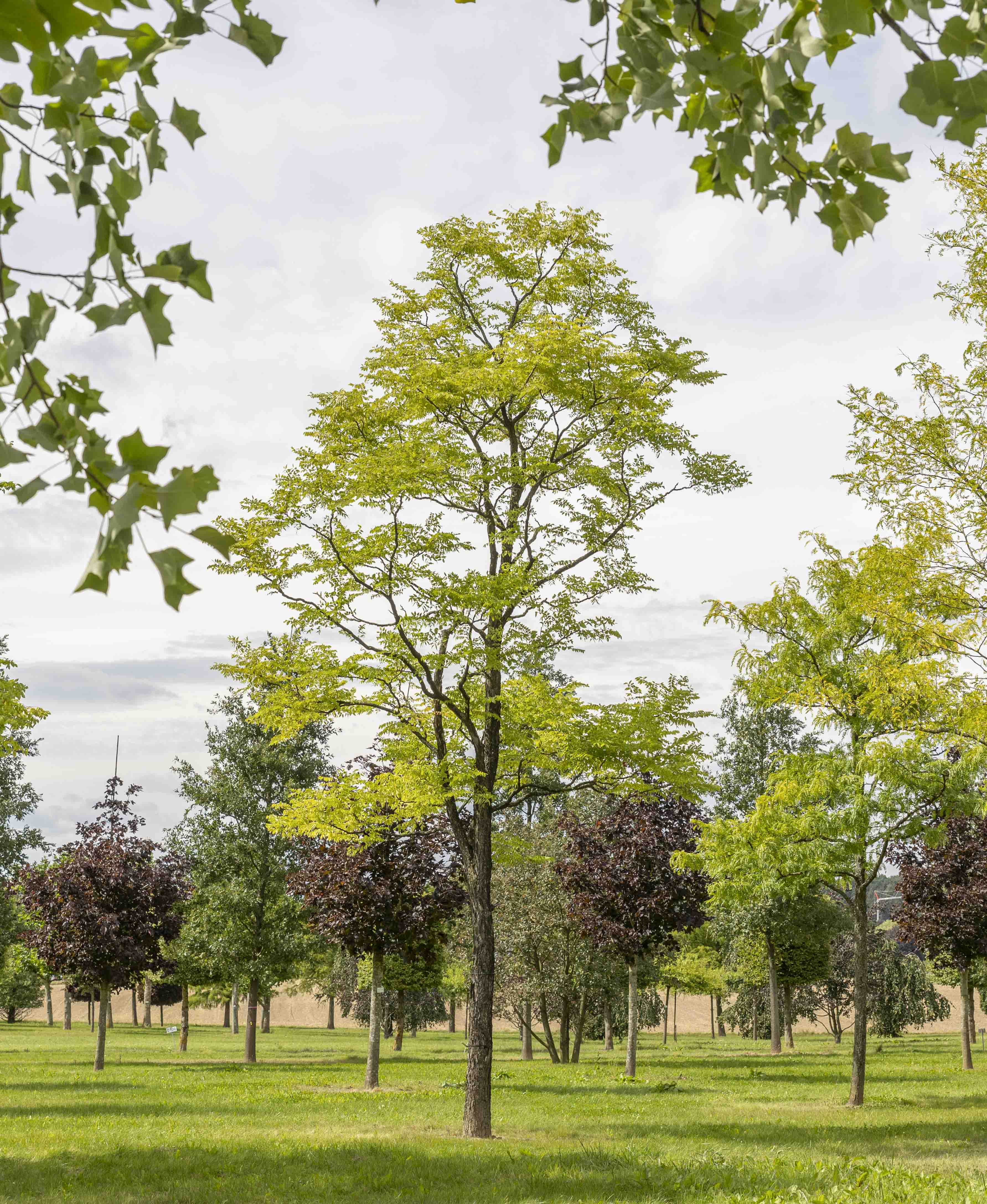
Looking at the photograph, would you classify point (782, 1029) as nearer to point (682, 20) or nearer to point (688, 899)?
point (688, 899)

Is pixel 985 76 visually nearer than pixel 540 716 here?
Yes

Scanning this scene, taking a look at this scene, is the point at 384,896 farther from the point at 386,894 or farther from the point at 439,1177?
the point at 439,1177

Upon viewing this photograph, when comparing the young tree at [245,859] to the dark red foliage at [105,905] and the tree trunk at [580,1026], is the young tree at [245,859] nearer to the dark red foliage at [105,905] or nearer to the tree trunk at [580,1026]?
the dark red foliage at [105,905]

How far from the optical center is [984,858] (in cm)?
2183

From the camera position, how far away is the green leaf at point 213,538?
1.88 m

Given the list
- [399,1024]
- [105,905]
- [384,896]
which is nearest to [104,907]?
[105,905]

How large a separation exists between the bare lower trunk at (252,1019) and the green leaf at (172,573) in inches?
1063

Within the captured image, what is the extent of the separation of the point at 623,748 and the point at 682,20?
10757 millimetres

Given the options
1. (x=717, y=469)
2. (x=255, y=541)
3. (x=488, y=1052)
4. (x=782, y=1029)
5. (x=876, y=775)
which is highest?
(x=717, y=469)

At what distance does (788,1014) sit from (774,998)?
262 inches

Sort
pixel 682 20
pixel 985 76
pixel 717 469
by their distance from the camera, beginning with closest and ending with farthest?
pixel 985 76, pixel 682 20, pixel 717 469

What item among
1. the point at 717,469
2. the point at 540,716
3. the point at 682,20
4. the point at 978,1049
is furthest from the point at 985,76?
the point at 978,1049

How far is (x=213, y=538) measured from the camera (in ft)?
6.23

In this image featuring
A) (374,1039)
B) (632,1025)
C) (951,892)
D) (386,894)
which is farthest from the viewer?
(951,892)
